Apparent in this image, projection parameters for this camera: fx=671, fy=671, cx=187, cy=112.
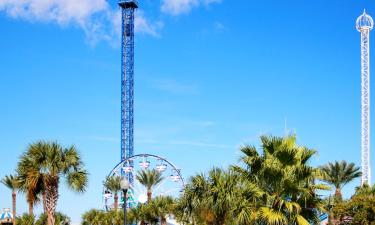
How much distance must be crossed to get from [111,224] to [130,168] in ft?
78.5

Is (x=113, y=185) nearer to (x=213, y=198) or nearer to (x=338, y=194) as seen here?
(x=338, y=194)

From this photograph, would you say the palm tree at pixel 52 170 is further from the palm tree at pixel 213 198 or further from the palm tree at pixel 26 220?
the palm tree at pixel 26 220

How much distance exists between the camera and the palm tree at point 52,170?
36281 mm

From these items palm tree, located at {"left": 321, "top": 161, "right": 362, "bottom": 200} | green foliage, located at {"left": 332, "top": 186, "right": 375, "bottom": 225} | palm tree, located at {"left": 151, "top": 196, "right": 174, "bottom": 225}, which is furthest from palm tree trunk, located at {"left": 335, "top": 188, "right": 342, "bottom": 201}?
palm tree, located at {"left": 151, "top": 196, "right": 174, "bottom": 225}

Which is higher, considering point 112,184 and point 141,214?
point 112,184

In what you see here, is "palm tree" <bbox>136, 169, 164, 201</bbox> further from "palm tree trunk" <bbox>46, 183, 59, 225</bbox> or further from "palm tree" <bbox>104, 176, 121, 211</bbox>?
"palm tree trunk" <bbox>46, 183, 59, 225</bbox>

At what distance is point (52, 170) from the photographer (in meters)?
36.8

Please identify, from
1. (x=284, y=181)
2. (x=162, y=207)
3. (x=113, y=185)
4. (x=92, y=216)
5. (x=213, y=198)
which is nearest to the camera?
(x=284, y=181)

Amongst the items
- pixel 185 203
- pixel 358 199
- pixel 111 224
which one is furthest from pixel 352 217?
pixel 111 224

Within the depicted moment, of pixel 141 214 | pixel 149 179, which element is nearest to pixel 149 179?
pixel 149 179

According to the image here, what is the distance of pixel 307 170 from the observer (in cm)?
2316

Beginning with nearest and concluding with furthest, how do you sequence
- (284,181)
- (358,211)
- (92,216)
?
1. (284,181)
2. (358,211)
3. (92,216)

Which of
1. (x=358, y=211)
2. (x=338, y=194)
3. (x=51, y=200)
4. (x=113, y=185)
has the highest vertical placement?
(x=113, y=185)

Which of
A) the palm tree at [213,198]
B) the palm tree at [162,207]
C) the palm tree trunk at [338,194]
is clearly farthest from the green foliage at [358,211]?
A: the palm tree at [213,198]
